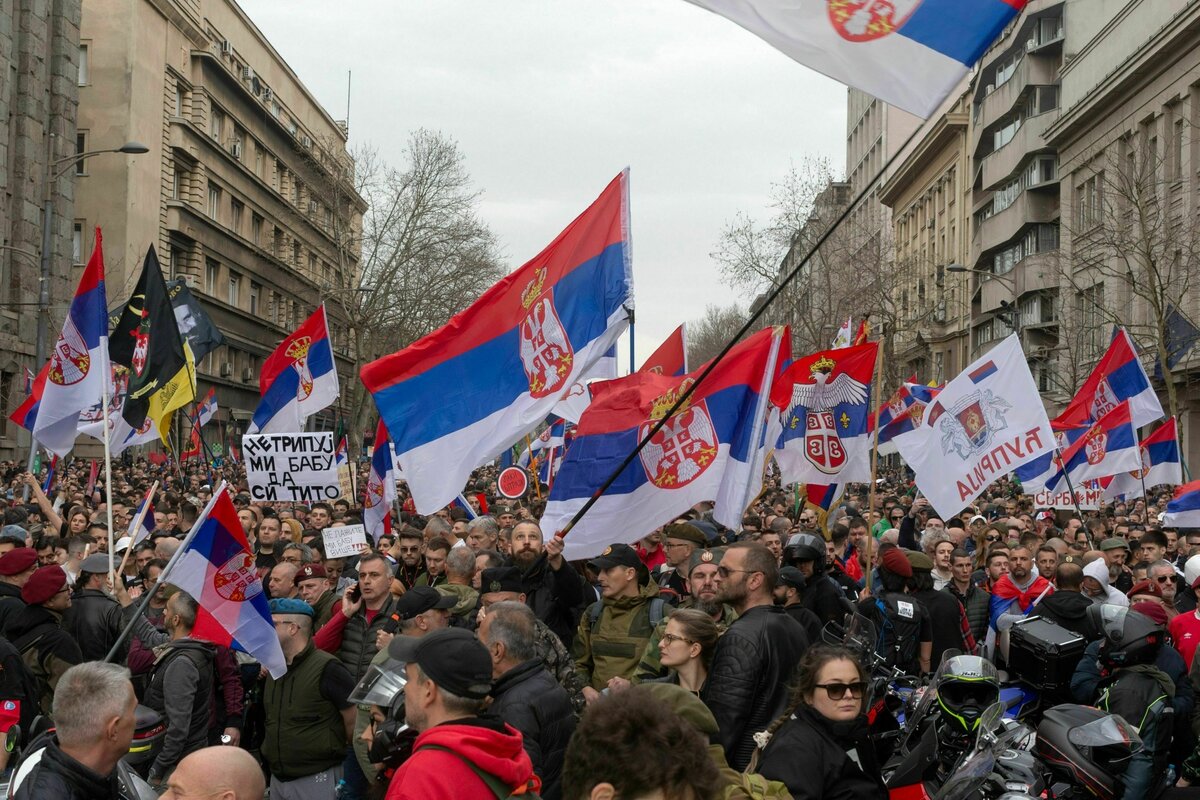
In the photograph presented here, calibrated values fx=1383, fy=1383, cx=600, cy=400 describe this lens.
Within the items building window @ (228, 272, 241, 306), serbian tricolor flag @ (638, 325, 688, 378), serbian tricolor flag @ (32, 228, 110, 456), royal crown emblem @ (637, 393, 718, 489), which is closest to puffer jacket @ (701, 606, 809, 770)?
royal crown emblem @ (637, 393, 718, 489)

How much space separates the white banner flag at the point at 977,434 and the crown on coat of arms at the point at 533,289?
4.44 m

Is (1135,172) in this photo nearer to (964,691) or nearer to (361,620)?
(361,620)

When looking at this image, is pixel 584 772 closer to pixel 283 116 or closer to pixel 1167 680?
A: pixel 1167 680

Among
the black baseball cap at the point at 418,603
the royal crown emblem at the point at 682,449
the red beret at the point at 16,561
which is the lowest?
the black baseball cap at the point at 418,603

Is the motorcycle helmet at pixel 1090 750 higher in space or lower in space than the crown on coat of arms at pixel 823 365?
lower

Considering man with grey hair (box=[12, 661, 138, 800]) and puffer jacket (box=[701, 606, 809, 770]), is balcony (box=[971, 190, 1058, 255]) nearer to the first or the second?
puffer jacket (box=[701, 606, 809, 770])

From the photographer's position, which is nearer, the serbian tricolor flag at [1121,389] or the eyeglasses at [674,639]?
the eyeglasses at [674,639]

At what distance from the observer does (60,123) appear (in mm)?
42562

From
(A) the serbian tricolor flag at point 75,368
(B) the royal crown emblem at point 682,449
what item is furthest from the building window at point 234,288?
(B) the royal crown emblem at point 682,449

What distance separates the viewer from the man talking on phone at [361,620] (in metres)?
7.18

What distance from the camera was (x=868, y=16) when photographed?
593 centimetres

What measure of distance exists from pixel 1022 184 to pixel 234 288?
34.7m

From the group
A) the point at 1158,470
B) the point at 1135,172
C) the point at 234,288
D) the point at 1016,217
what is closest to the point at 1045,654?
the point at 1158,470

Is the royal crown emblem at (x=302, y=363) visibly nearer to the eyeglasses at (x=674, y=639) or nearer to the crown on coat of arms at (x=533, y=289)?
the crown on coat of arms at (x=533, y=289)
